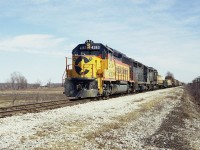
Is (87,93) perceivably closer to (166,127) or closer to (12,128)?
(166,127)

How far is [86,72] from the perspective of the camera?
20984mm

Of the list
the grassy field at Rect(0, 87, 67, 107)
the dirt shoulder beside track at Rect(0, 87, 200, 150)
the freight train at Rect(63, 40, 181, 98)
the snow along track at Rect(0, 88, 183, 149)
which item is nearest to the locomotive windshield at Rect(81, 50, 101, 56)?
the freight train at Rect(63, 40, 181, 98)

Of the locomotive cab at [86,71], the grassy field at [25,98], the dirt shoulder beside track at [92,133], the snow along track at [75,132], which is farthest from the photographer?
the grassy field at [25,98]

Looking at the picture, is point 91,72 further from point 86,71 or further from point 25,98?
point 25,98

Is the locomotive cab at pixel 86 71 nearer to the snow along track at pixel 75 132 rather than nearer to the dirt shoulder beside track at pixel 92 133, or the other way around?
the dirt shoulder beside track at pixel 92 133

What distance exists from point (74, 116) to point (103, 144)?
4.07 meters

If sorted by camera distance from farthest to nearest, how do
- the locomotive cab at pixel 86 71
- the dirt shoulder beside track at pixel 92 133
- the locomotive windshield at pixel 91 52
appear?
the locomotive windshield at pixel 91 52
the locomotive cab at pixel 86 71
the dirt shoulder beside track at pixel 92 133

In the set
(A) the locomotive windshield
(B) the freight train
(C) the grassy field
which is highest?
(A) the locomotive windshield

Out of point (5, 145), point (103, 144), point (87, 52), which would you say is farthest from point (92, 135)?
point (87, 52)

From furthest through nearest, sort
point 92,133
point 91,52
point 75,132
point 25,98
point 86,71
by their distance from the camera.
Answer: point 25,98 → point 91,52 → point 86,71 → point 92,133 → point 75,132

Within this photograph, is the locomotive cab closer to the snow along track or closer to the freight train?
the freight train

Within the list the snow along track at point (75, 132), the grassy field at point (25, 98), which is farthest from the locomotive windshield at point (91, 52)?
the grassy field at point (25, 98)

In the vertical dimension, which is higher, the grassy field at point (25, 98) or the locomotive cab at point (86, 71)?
the locomotive cab at point (86, 71)

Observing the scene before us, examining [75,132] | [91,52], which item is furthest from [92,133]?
[91,52]
